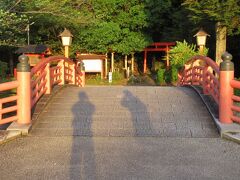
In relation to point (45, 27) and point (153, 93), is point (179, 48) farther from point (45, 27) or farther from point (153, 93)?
point (153, 93)

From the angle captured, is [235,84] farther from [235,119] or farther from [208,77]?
[208,77]

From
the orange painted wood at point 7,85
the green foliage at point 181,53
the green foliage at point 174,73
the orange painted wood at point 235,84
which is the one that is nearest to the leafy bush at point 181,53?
the green foliage at point 181,53

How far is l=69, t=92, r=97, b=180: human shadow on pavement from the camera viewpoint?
220 inches

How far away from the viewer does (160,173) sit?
18.2 ft

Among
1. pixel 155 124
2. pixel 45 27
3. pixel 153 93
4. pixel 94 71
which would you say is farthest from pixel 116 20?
pixel 155 124

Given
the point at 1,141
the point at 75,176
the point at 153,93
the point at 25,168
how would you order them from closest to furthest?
the point at 75,176 < the point at 25,168 < the point at 1,141 < the point at 153,93

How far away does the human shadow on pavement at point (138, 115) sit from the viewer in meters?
7.94

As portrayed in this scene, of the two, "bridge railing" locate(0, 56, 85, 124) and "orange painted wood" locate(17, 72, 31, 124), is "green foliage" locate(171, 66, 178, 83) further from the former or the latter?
"orange painted wood" locate(17, 72, 31, 124)

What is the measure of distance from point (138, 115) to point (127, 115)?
22 cm

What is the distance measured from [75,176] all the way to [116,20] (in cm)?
2858

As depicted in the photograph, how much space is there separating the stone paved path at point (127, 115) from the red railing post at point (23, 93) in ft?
1.08

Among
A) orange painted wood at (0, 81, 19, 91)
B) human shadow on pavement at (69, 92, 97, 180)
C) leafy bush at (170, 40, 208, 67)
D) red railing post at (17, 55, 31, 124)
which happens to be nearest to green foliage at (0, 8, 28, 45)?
human shadow on pavement at (69, 92, 97, 180)

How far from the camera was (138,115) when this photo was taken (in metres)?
9.06

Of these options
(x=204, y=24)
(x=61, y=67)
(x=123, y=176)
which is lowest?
(x=123, y=176)
